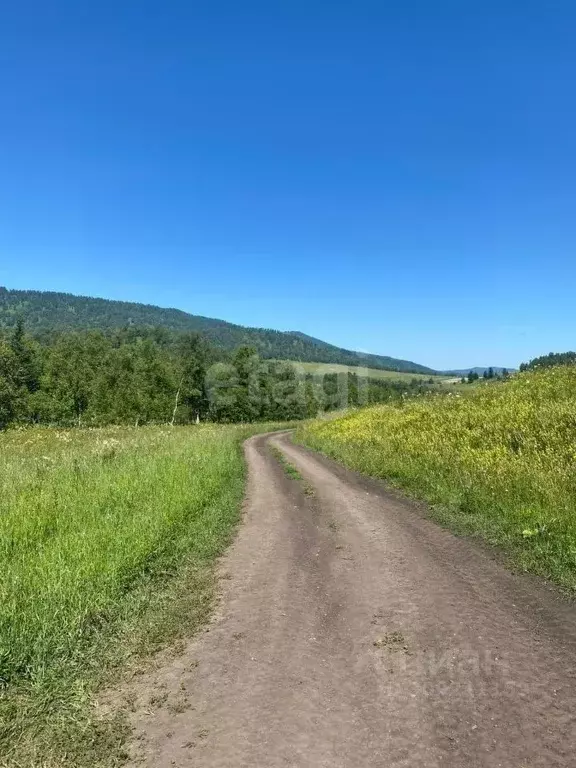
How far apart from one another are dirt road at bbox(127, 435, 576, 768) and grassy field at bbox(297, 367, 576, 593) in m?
1.05

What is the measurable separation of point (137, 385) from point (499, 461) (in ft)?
191

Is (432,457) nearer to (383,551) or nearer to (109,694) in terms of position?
(383,551)

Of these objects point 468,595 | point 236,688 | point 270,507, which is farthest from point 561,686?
point 270,507

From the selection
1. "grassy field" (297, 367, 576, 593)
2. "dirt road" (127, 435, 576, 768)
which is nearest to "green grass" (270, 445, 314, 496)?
"grassy field" (297, 367, 576, 593)

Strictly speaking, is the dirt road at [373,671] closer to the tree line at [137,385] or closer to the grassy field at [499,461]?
the grassy field at [499,461]

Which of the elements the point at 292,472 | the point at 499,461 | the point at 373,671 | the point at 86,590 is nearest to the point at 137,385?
the point at 292,472

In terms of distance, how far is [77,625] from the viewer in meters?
5.25

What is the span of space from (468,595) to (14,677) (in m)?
5.20

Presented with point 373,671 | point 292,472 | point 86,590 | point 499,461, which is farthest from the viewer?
point 292,472

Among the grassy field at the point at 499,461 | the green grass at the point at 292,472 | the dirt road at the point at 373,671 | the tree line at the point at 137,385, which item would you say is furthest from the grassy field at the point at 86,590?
the tree line at the point at 137,385

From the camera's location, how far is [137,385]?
65688mm

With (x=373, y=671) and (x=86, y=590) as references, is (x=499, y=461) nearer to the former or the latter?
(x=373, y=671)

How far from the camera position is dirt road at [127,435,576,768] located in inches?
142

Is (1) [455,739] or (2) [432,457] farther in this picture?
(2) [432,457]
